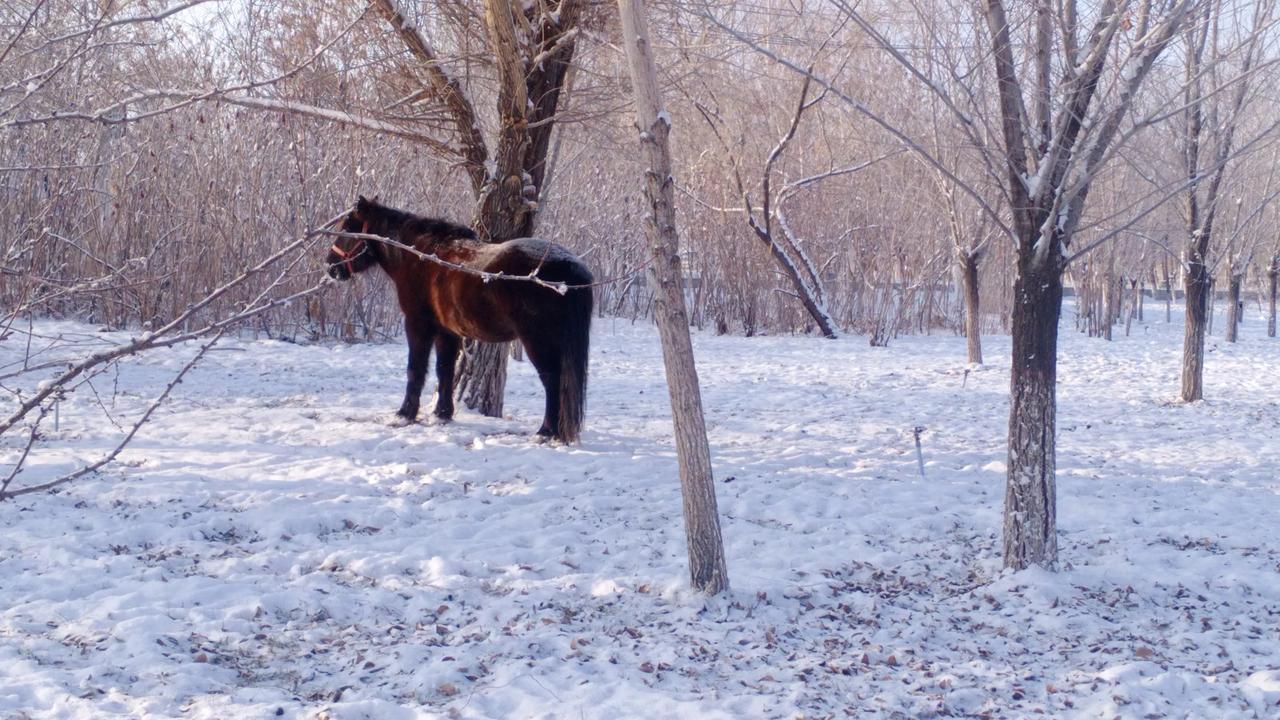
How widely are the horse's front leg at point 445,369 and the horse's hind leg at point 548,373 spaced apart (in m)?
0.96

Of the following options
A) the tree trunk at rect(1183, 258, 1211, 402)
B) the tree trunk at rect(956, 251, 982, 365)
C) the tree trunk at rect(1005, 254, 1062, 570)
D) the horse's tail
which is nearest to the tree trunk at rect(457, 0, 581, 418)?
the horse's tail

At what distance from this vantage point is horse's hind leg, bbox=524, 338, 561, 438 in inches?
300

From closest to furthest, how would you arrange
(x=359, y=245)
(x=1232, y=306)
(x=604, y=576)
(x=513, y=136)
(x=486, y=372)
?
(x=604, y=576), (x=513, y=136), (x=359, y=245), (x=486, y=372), (x=1232, y=306)

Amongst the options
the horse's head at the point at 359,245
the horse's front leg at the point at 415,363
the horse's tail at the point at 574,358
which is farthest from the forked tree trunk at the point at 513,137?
the horse's tail at the point at 574,358

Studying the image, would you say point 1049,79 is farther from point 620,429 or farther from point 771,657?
point 620,429

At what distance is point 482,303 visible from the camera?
770 cm

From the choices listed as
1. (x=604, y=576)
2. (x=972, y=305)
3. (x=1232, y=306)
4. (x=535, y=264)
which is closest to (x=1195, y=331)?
(x=972, y=305)

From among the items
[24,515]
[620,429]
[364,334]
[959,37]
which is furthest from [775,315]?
[24,515]

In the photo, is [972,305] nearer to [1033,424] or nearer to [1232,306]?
[1033,424]

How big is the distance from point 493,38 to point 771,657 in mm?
5442

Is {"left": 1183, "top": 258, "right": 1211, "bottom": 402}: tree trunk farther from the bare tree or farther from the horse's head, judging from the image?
the horse's head

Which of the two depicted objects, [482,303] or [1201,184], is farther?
[1201,184]

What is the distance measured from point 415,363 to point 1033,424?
517cm

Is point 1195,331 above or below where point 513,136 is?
below
